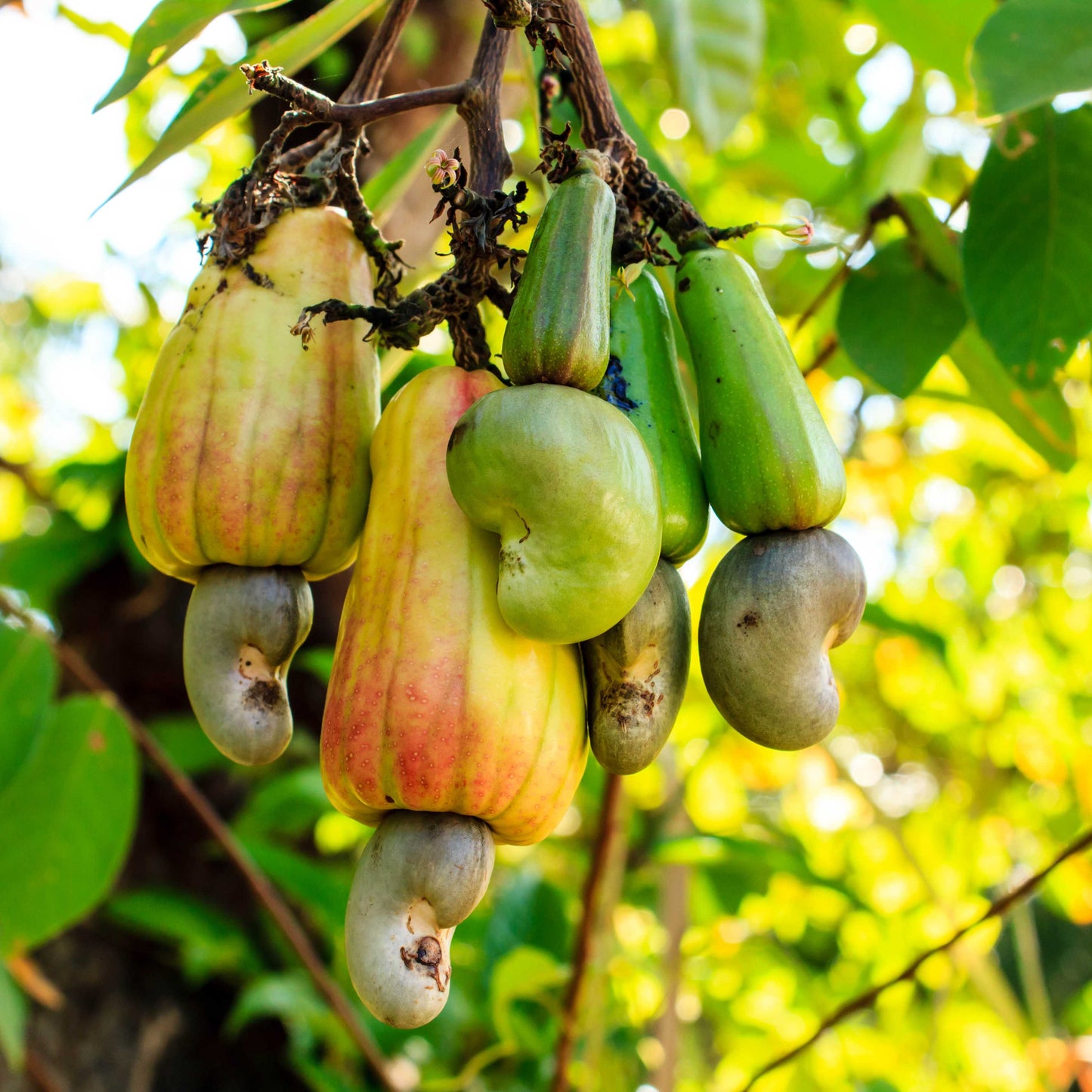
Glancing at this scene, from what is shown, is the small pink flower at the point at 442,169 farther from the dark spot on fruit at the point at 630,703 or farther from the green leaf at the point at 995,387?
the green leaf at the point at 995,387

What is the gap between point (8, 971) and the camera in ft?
3.96

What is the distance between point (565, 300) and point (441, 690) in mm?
195

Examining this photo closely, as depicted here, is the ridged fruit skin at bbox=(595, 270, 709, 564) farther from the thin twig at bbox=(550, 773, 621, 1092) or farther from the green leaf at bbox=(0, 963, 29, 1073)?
the green leaf at bbox=(0, 963, 29, 1073)

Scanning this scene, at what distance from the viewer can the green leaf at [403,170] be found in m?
0.86

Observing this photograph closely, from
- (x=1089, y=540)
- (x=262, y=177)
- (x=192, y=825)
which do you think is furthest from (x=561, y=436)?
(x=1089, y=540)

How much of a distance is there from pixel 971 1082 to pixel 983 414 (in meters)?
1.15

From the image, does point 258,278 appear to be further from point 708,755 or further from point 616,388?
point 708,755

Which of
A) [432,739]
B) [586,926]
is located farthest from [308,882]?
[432,739]

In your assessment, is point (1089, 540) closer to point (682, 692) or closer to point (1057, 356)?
point (1057, 356)

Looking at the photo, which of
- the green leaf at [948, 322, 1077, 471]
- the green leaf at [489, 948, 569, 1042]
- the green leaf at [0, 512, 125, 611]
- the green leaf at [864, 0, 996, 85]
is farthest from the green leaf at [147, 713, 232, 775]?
the green leaf at [864, 0, 996, 85]

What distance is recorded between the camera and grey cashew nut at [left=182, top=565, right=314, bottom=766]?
583 mm

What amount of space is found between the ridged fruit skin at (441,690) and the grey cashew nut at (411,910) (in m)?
0.02

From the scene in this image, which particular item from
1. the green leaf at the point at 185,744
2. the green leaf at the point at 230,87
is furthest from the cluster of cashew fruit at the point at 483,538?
the green leaf at the point at 185,744

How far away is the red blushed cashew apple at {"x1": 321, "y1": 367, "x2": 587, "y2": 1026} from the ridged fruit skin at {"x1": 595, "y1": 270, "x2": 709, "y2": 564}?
9cm
